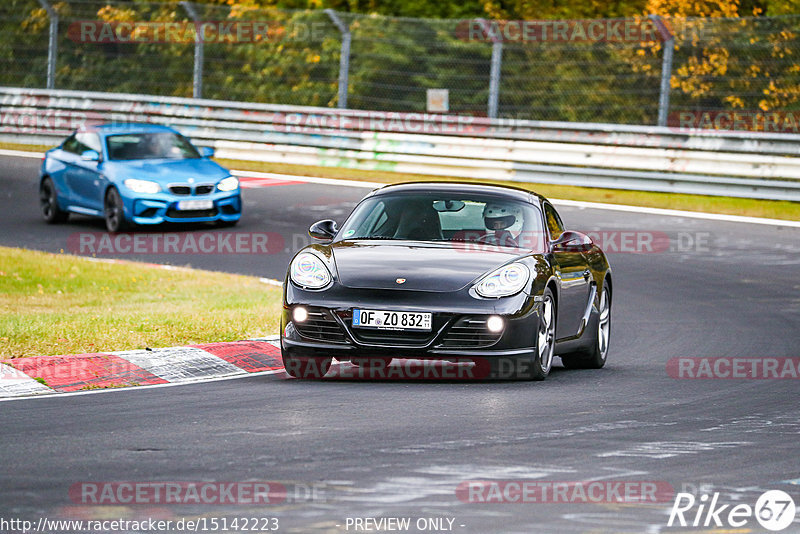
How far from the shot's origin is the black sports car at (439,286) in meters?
9.44

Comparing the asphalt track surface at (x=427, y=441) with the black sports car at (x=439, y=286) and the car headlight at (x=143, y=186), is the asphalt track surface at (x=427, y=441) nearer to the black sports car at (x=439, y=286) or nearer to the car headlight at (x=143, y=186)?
the black sports car at (x=439, y=286)

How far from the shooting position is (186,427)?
7910 mm

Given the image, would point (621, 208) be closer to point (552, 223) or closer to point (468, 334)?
point (552, 223)

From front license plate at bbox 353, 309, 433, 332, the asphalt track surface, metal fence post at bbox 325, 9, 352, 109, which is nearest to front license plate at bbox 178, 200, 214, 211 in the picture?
metal fence post at bbox 325, 9, 352, 109

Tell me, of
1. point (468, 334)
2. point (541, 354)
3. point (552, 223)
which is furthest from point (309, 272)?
point (552, 223)

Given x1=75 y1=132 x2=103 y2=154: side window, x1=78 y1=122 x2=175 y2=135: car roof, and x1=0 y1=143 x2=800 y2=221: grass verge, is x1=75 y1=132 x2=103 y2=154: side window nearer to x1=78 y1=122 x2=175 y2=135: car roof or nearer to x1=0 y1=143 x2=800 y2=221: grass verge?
x1=78 y1=122 x2=175 y2=135: car roof

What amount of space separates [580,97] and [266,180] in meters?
5.58

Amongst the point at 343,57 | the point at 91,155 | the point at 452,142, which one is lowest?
the point at 452,142

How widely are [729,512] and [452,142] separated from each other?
19692mm

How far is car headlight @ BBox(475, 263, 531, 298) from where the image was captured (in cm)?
959

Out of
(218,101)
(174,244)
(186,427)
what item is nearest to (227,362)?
(186,427)

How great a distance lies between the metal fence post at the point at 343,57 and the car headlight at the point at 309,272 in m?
17.1

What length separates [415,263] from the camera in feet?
32.1

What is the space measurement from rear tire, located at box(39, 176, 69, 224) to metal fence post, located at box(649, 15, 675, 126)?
30.5 ft
